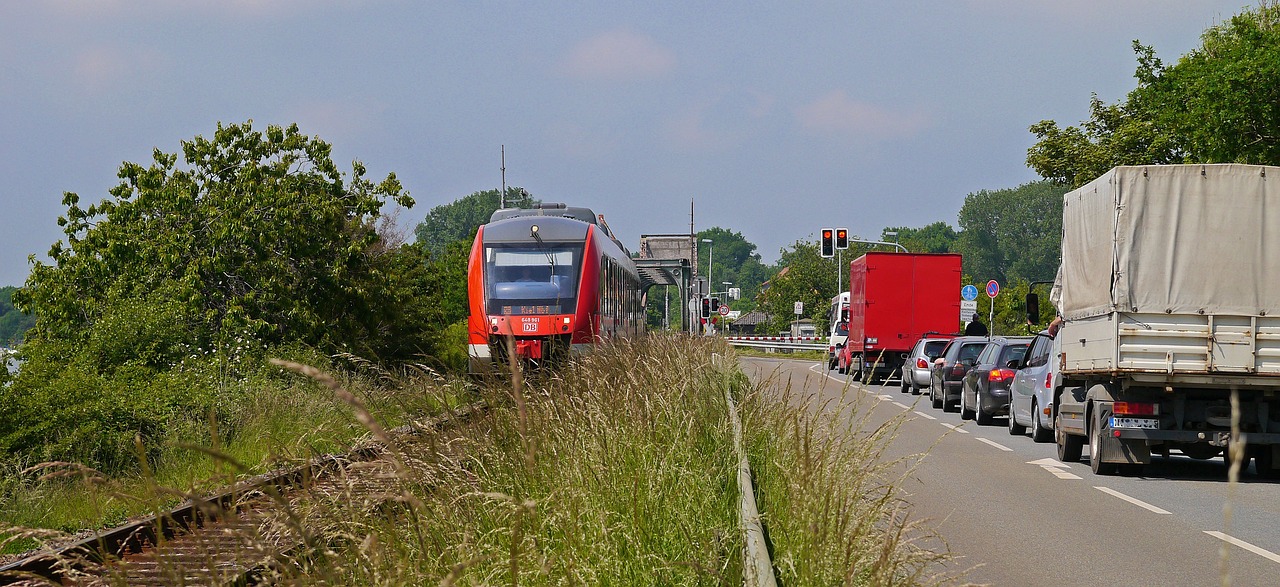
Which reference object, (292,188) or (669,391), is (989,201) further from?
(669,391)

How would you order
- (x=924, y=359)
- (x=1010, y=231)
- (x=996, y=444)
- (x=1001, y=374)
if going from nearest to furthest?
(x=996, y=444), (x=1001, y=374), (x=924, y=359), (x=1010, y=231)

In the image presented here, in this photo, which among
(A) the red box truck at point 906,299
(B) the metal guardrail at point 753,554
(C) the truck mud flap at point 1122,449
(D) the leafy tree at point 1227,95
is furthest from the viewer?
(A) the red box truck at point 906,299

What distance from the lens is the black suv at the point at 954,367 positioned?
24562 millimetres

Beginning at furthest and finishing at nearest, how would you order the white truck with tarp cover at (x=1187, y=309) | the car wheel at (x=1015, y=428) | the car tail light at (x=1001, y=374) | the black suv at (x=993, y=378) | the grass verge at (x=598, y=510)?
the black suv at (x=993, y=378)
the car tail light at (x=1001, y=374)
the car wheel at (x=1015, y=428)
the white truck with tarp cover at (x=1187, y=309)
the grass verge at (x=598, y=510)

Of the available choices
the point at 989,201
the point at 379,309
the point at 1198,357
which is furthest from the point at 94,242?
the point at 989,201

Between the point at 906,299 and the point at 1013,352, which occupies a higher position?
Result: the point at 906,299

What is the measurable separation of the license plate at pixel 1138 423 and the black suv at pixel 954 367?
10.8m

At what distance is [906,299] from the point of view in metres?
35.2

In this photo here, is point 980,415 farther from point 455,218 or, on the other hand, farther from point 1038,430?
point 455,218

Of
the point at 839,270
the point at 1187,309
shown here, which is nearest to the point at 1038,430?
the point at 1187,309

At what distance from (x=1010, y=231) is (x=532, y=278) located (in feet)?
488

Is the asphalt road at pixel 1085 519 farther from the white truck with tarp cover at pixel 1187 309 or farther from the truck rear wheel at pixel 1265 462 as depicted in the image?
the white truck with tarp cover at pixel 1187 309

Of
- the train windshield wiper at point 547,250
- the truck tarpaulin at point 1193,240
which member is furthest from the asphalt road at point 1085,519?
the train windshield wiper at point 547,250

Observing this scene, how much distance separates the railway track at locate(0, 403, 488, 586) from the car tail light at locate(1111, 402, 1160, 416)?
28.7ft
